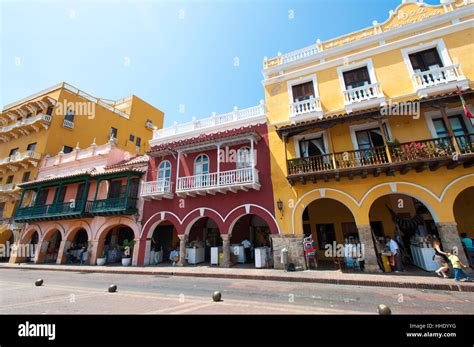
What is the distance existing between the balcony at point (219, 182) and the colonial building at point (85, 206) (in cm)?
477

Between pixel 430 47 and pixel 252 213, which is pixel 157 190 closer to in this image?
pixel 252 213

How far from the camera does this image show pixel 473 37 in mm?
10781

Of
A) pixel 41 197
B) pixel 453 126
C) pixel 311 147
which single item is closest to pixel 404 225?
pixel 453 126

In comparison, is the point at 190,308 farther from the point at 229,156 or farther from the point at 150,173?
the point at 150,173

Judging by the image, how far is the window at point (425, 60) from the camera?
11398 millimetres

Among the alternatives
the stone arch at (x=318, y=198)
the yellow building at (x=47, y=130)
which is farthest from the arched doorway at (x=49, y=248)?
the stone arch at (x=318, y=198)

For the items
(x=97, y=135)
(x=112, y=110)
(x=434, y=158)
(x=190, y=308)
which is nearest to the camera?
(x=190, y=308)

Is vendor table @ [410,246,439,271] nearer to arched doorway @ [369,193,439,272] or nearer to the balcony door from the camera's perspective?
arched doorway @ [369,193,439,272]

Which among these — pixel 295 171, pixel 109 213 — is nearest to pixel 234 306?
pixel 295 171

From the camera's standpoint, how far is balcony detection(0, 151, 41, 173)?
2186cm

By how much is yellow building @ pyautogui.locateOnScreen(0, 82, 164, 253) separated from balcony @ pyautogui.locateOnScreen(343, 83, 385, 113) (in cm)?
2021

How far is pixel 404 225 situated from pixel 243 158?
34.0 ft

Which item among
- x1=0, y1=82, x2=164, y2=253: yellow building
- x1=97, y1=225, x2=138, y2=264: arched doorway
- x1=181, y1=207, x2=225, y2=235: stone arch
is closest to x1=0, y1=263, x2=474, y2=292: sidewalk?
x1=181, y1=207, x2=225, y2=235: stone arch
